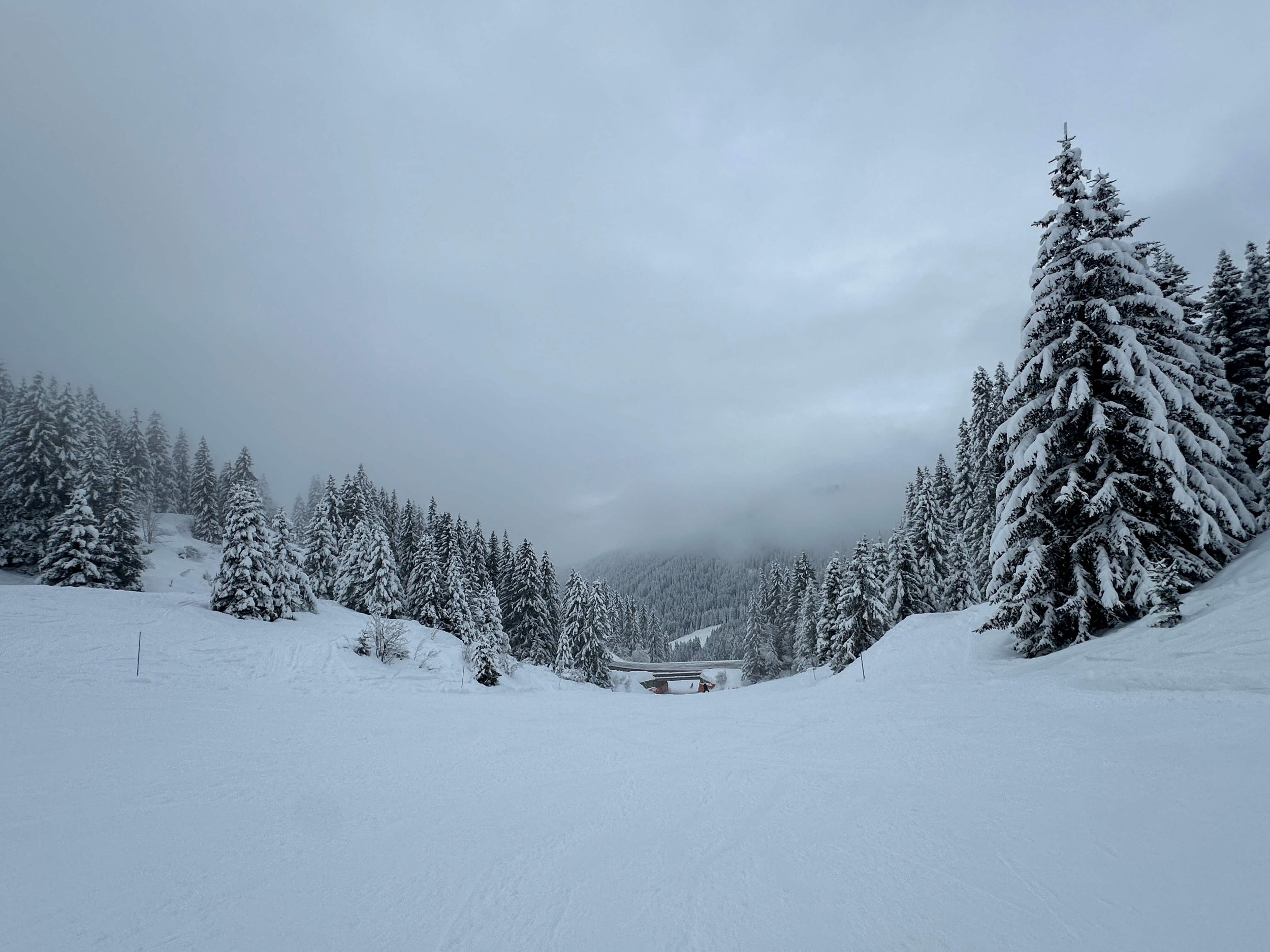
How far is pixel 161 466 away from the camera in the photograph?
67.4m

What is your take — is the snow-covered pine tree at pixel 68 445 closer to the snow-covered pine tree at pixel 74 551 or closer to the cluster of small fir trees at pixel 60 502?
the cluster of small fir trees at pixel 60 502

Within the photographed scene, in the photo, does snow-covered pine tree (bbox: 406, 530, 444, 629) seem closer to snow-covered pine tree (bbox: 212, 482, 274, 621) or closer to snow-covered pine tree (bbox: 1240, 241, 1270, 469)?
snow-covered pine tree (bbox: 212, 482, 274, 621)

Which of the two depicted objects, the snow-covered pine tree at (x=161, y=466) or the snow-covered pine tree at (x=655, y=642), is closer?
the snow-covered pine tree at (x=161, y=466)

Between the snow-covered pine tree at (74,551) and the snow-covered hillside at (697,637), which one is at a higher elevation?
the snow-covered pine tree at (74,551)

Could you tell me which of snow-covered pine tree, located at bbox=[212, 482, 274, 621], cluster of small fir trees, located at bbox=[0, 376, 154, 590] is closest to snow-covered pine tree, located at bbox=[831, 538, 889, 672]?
snow-covered pine tree, located at bbox=[212, 482, 274, 621]

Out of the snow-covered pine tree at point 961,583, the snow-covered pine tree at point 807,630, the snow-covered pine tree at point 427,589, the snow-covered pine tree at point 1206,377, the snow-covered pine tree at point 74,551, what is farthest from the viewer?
the snow-covered pine tree at point 807,630

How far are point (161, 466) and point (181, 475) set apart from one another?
9.40m

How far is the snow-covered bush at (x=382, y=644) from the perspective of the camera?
69.1 ft

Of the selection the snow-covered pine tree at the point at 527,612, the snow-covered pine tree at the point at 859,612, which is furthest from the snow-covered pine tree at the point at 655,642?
the snow-covered pine tree at the point at 859,612

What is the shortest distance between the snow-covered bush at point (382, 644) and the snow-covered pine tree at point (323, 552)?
2317 centimetres

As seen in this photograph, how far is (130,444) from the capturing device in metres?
57.8

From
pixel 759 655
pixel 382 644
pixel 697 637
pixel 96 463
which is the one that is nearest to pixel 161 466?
pixel 96 463

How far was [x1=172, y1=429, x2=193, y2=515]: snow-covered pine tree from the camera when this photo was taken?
70.7 metres

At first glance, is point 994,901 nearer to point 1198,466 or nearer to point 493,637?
point 1198,466
